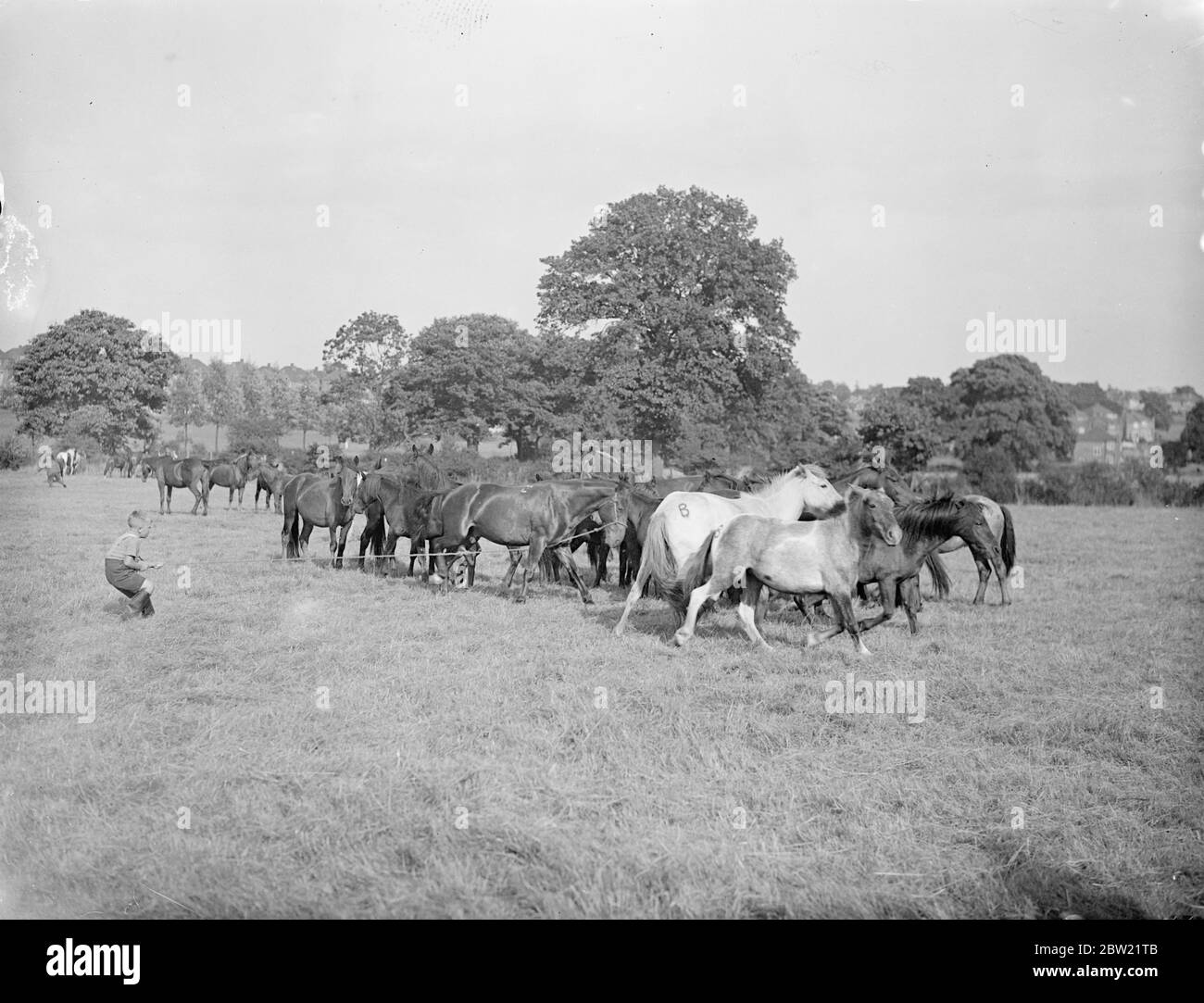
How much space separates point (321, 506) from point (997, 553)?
10.3 m

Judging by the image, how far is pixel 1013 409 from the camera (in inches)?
2172

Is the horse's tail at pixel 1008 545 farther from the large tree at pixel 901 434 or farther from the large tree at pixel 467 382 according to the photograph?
the large tree at pixel 467 382

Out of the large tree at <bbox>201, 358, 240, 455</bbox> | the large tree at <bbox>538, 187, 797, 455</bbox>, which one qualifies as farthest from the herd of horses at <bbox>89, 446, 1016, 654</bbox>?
the large tree at <bbox>201, 358, 240, 455</bbox>

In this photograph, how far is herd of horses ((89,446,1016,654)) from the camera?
30.8ft

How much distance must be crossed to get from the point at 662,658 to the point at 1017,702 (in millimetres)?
3054

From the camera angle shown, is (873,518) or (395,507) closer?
(873,518)

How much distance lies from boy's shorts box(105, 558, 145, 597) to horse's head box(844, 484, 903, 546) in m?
7.42

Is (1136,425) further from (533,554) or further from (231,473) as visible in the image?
(533,554)

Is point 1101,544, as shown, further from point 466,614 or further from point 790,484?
point 466,614

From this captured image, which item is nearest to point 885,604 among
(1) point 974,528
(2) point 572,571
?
(1) point 974,528

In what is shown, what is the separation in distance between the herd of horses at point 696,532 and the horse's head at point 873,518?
12 millimetres

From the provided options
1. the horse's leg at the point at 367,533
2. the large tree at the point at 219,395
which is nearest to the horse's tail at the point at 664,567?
the horse's leg at the point at 367,533

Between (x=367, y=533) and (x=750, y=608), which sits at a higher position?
(x=367, y=533)

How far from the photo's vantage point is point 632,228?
36594 mm
